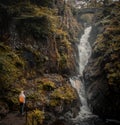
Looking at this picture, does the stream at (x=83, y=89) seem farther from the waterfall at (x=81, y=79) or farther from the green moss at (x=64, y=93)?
the green moss at (x=64, y=93)

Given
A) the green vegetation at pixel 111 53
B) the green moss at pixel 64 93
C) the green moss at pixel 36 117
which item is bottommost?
the green moss at pixel 36 117

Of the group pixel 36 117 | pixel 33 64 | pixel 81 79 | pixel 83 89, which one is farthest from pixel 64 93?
pixel 81 79

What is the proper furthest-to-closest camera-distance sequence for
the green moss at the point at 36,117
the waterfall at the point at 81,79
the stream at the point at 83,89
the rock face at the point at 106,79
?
1. the waterfall at the point at 81,79
2. the rock face at the point at 106,79
3. the stream at the point at 83,89
4. the green moss at the point at 36,117

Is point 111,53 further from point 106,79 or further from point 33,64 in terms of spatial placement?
point 33,64

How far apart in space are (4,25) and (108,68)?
34.7 ft

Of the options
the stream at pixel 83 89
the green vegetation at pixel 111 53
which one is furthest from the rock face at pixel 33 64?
the green vegetation at pixel 111 53

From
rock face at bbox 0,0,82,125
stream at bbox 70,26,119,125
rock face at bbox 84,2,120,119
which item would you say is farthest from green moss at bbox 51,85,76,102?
Result: rock face at bbox 84,2,120,119

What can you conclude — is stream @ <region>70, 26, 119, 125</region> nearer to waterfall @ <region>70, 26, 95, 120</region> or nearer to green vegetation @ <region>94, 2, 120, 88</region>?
waterfall @ <region>70, 26, 95, 120</region>

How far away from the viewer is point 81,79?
2973 centimetres

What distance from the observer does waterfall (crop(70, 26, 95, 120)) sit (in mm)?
23575

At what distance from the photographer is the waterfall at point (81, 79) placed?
2358 cm

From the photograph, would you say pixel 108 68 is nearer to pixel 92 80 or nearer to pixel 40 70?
pixel 92 80

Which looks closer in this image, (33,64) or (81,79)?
(33,64)

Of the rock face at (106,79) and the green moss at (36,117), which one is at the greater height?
the rock face at (106,79)
